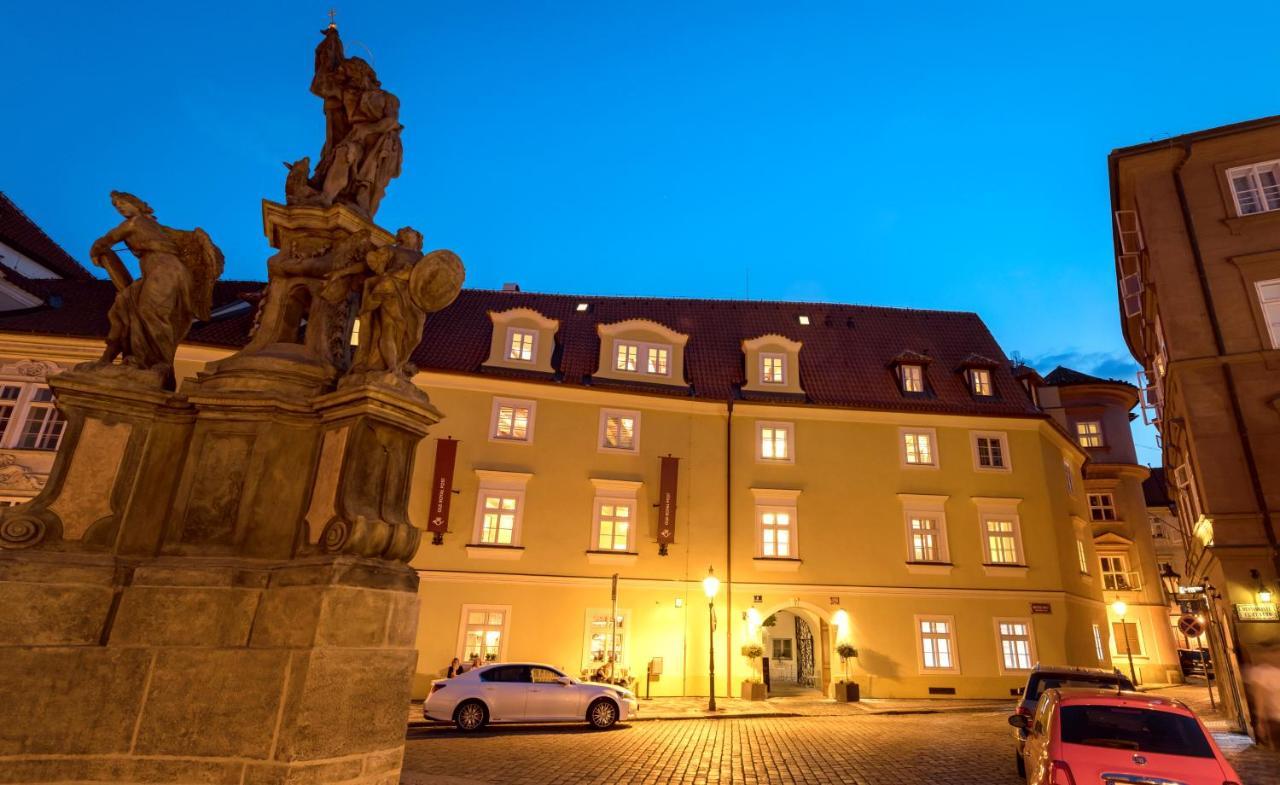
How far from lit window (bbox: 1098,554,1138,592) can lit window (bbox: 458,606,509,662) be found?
2858cm

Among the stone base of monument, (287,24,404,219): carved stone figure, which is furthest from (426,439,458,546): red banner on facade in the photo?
the stone base of monument

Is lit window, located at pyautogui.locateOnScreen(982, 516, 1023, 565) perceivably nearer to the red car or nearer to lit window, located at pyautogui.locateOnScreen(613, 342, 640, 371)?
lit window, located at pyautogui.locateOnScreen(613, 342, 640, 371)

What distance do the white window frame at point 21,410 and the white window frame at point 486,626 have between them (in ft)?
44.4

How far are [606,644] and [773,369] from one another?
1205 centimetres

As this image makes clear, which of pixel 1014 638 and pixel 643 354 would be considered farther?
pixel 643 354

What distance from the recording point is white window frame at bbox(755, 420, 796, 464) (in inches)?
985

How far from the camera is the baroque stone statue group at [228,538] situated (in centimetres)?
473

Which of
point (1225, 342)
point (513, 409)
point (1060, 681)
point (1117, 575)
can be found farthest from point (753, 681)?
point (1117, 575)

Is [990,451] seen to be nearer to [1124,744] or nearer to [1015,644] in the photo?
[1015,644]

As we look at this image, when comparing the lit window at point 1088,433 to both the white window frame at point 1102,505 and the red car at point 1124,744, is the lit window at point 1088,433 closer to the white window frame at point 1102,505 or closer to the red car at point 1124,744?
the white window frame at point 1102,505

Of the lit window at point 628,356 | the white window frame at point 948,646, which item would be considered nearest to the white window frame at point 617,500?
the lit window at point 628,356

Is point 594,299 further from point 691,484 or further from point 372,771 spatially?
point 372,771

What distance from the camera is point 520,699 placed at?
14.8 m

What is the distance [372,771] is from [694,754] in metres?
8.24
